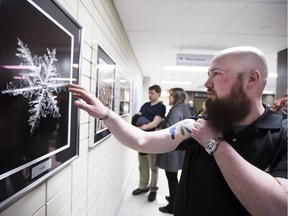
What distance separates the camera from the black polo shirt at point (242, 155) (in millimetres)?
907

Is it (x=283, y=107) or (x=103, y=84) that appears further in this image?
(x=283, y=107)

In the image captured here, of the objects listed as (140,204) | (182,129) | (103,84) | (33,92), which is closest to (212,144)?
(182,129)

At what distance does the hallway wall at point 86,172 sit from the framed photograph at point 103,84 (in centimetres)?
9

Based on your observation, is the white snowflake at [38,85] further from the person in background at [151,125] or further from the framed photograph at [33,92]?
the person in background at [151,125]

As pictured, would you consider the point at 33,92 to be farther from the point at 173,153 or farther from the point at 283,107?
the point at 283,107

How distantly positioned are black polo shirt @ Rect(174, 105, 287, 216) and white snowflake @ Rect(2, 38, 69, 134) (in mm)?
712

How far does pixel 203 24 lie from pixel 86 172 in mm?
2321

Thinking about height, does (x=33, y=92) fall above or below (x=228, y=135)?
above

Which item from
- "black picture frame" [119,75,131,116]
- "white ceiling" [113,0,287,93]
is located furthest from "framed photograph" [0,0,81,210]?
"black picture frame" [119,75,131,116]

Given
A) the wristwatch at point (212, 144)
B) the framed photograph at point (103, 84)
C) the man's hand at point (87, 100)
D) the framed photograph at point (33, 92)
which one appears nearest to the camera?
the framed photograph at point (33, 92)

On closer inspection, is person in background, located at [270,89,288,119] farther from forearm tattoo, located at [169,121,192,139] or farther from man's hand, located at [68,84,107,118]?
man's hand, located at [68,84,107,118]

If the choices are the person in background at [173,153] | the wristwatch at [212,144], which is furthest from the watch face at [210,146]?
the person in background at [173,153]

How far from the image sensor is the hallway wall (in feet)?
3.17

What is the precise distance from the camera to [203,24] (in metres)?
2.83
